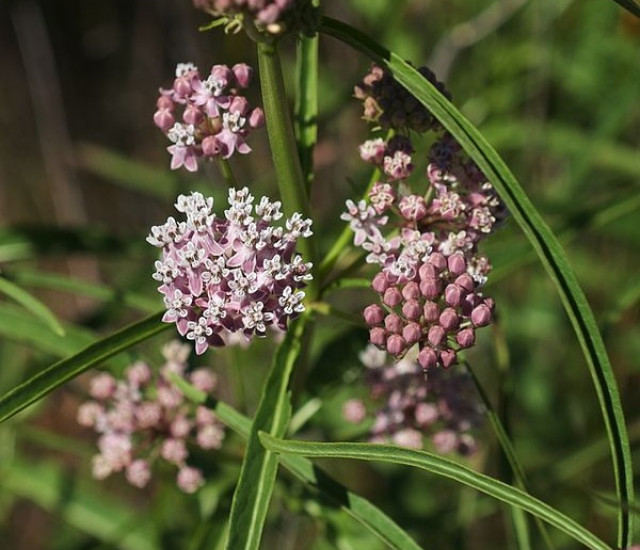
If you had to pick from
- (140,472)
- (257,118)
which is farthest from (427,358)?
(140,472)

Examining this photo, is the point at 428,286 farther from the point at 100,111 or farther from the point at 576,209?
the point at 100,111

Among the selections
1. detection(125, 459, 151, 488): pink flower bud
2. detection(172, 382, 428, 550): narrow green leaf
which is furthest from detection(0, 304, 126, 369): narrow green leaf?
detection(172, 382, 428, 550): narrow green leaf

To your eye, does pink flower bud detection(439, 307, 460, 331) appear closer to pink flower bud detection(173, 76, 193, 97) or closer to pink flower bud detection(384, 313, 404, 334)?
pink flower bud detection(384, 313, 404, 334)

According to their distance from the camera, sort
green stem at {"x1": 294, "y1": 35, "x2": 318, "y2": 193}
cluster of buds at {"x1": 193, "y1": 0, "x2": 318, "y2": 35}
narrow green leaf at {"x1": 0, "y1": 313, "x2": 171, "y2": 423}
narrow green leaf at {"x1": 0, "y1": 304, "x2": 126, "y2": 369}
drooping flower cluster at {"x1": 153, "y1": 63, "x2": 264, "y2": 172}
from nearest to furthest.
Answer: cluster of buds at {"x1": 193, "y1": 0, "x2": 318, "y2": 35} < narrow green leaf at {"x1": 0, "y1": 313, "x2": 171, "y2": 423} < drooping flower cluster at {"x1": 153, "y1": 63, "x2": 264, "y2": 172} < green stem at {"x1": 294, "y1": 35, "x2": 318, "y2": 193} < narrow green leaf at {"x1": 0, "y1": 304, "x2": 126, "y2": 369}

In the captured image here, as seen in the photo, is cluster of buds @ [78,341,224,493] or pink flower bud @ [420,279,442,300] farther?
cluster of buds @ [78,341,224,493]

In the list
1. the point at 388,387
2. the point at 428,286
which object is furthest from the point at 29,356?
the point at 428,286

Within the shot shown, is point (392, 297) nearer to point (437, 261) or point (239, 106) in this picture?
point (437, 261)
